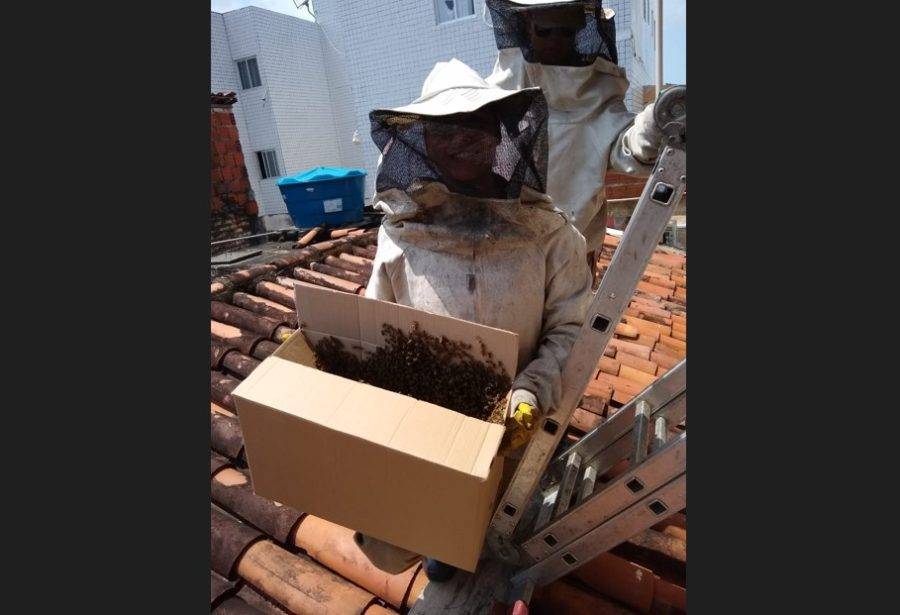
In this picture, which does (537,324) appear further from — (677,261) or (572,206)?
(677,261)

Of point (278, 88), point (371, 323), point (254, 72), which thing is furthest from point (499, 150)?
point (254, 72)

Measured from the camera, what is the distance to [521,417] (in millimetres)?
1546

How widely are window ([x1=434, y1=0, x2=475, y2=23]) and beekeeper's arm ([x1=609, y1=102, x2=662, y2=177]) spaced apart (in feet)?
31.6

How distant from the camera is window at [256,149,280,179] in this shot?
1856cm

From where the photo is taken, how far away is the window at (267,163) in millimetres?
18562

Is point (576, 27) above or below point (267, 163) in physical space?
above

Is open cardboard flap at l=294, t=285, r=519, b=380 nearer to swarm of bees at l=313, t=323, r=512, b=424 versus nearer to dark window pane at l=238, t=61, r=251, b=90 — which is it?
swarm of bees at l=313, t=323, r=512, b=424

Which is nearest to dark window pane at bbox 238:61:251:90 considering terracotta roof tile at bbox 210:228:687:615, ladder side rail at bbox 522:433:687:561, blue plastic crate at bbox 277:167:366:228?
blue plastic crate at bbox 277:167:366:228

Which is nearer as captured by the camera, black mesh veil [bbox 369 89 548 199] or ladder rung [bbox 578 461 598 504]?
black mesh veil [bbox 369 89 548 199]

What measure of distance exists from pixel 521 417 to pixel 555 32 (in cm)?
261

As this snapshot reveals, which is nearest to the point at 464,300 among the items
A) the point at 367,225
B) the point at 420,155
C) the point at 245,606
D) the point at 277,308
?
the point at 420,155

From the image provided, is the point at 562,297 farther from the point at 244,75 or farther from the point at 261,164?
the point at 244,75

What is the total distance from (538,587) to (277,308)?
3.42 m

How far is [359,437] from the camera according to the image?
1386mm
